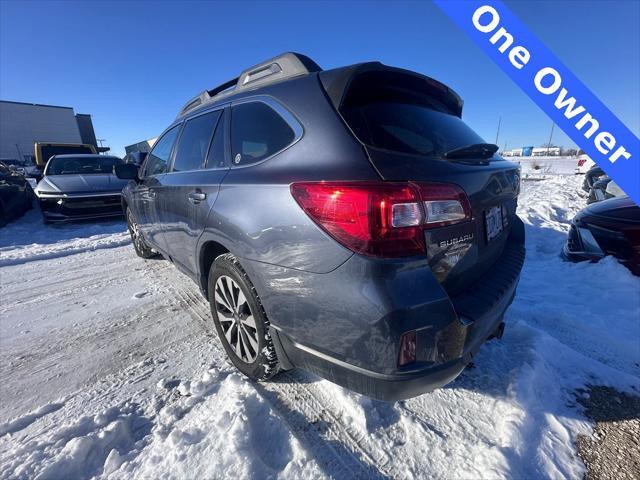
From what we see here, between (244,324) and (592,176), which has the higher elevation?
(592,176)

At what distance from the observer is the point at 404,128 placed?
1557mm

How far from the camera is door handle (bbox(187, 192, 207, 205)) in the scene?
2123mm

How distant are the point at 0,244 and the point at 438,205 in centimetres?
832

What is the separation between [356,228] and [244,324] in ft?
3.62

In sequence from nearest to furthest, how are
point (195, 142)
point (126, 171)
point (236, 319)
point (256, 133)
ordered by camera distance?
point (256, 133) → point (236, 319) → point (195, 142) → point (126, 171)

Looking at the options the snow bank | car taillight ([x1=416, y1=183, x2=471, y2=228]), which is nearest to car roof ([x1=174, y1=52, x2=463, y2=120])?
car taillight ([x1=416, y1=183, x2=471, y2=228])

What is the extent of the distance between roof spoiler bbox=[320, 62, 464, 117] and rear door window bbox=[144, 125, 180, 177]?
2214 mm

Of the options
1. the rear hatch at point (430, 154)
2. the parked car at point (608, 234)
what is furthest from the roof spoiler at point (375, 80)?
the parked car at point (608, 234)

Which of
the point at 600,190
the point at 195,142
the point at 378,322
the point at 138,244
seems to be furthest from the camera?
the point at 600,190

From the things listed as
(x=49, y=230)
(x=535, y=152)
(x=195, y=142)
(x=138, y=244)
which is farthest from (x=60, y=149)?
(x=535, y=152)

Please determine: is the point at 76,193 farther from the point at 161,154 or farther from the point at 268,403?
the point at 268,403

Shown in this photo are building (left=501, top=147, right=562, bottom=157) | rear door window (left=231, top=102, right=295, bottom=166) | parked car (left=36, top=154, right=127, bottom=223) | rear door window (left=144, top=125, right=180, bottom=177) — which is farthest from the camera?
building (left=501, top=147, right=562, bottom=157)

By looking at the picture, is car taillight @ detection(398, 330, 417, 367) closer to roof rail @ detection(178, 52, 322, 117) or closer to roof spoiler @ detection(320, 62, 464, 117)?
roof spoiler @ detection(320, 62, 464, 117)

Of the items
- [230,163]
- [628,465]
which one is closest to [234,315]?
[230,163]
